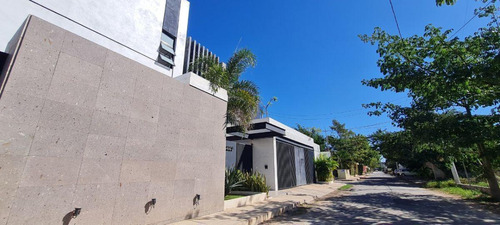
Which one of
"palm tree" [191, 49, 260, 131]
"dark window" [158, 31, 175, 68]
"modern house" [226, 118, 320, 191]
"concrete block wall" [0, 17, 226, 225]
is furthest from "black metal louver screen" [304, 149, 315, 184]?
"concrete block wall" [0, 17, 226, 225]

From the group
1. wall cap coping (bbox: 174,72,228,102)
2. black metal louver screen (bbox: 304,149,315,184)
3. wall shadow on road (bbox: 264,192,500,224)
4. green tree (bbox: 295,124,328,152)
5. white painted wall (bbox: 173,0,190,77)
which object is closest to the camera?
wall shadow on road (bbox: 264,192,500,224)

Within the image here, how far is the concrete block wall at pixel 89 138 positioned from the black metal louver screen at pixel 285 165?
322 inches

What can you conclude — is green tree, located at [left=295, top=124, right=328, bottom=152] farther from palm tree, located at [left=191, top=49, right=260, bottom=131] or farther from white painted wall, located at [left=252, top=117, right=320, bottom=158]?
palm tree, located at [left=191, top=49, right=260, bottom=131]

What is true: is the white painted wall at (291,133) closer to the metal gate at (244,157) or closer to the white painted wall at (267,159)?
the white painted wall at (267,159)

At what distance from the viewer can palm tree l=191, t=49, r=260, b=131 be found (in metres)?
7.99

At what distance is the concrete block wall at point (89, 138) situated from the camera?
11.1 ft

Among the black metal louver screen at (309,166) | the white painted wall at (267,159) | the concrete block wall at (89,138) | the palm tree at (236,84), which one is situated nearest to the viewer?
the concrete block wall at (89,138)

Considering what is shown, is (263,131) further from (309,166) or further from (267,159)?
(309,166)

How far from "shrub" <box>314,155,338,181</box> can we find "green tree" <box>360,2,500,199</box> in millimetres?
10882

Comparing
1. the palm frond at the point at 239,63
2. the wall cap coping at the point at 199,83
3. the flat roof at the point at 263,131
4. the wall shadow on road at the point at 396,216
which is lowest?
the wall shadow on road at the point at 396,216

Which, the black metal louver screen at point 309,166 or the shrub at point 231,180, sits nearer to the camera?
the shrub at point 231,180

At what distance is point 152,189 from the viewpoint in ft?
16.9

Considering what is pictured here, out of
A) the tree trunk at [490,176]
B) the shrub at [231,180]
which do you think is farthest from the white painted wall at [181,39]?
the tree trunk at [490,176]

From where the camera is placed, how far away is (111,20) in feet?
32.5
